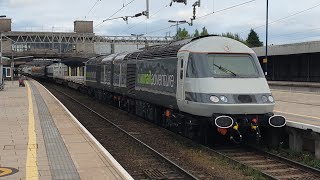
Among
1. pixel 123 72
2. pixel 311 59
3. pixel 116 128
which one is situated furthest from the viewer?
pixel 311 59

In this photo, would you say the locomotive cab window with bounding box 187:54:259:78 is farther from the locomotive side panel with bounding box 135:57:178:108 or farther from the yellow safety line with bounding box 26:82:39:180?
the yellow safety line with bounding box 26:82:39:180

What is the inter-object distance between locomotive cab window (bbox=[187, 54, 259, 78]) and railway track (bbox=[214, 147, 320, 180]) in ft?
6.70

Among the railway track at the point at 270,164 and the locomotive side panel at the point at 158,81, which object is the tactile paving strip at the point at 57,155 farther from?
the railway track at the point at 270,164

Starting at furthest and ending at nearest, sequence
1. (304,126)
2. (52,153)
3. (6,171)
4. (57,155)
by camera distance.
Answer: (304,126) → (52,153) → (57,155) → (6,171)

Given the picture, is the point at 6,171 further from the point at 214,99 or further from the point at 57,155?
the point at 214,99

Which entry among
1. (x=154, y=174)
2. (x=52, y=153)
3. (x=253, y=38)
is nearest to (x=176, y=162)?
(x=154, y=174)

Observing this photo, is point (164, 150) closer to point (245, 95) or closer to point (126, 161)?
point (126, 161)

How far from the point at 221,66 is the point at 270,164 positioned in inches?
119

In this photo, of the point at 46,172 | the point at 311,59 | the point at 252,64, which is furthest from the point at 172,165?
the point at 311,59

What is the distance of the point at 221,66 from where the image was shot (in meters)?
12.2

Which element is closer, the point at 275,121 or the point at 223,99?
the point at 223,99

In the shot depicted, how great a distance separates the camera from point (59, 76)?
5994 cm

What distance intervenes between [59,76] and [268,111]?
50.7 m

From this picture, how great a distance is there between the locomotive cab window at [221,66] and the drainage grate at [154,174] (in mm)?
3205
